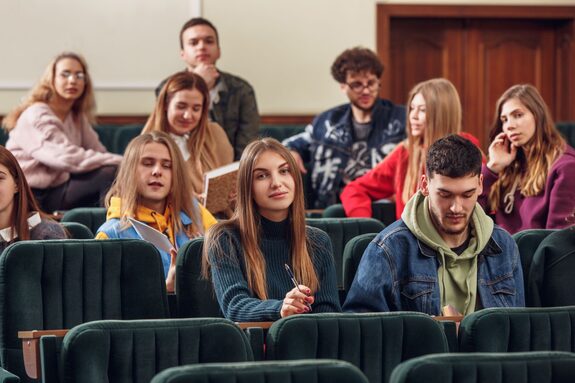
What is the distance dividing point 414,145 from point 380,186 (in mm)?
303

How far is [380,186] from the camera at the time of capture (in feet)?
16.3

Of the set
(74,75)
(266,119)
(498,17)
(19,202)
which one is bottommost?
(19,202)

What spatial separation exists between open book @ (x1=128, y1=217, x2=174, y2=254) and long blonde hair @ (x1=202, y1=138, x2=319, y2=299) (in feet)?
1.64

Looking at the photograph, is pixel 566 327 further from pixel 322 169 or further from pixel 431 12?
pixel 431 12

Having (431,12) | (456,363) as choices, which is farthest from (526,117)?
(431,12)

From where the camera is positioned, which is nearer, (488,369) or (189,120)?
(488,369)

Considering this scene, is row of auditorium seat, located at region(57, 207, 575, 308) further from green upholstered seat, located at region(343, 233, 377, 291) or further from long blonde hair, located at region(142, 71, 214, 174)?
long blonde hair, located at region(142, 71, 214, 174)

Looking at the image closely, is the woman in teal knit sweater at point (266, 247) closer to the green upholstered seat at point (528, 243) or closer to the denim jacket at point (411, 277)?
the denim jacket at point (411, 277)

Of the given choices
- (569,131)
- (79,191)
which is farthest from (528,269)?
(569,131)

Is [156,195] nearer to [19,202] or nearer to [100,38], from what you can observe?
[19,202]

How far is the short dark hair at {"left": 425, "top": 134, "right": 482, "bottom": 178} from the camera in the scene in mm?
3240

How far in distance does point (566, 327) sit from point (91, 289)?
1.29 metres

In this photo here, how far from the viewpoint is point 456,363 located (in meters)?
2.35

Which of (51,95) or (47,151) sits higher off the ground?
(51,95)
